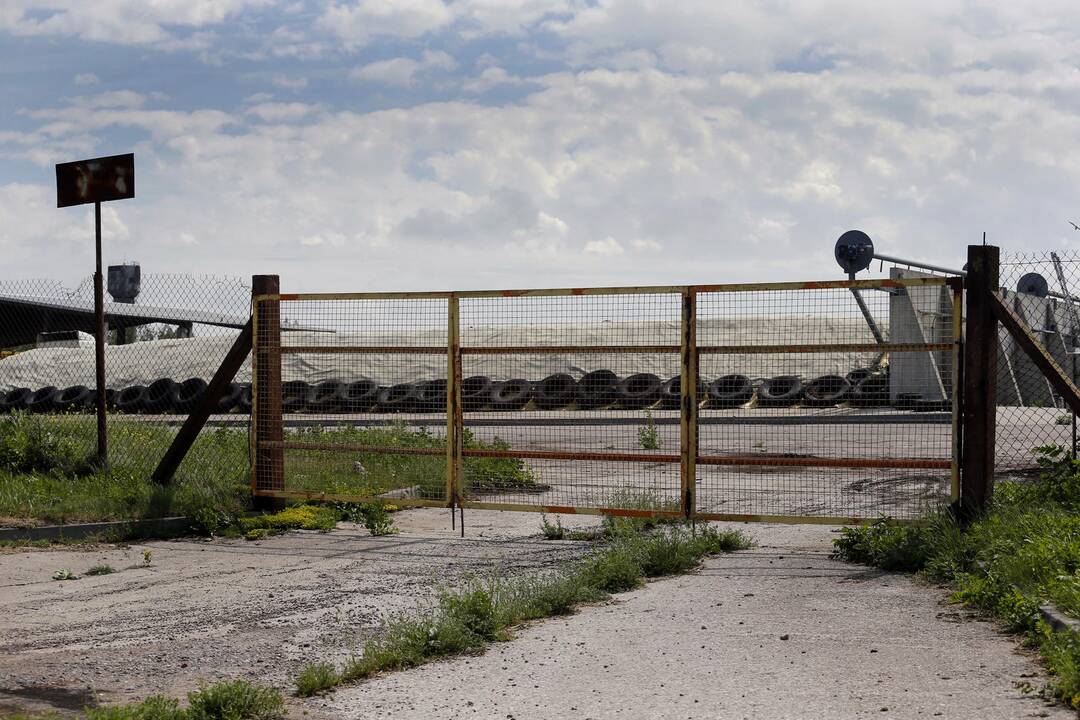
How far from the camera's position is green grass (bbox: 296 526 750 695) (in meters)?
5.67

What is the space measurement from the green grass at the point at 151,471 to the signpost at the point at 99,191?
61 cm

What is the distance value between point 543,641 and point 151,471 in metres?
7.03

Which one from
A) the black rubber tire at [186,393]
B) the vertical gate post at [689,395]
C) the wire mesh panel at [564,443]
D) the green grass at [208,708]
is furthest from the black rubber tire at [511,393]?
the green grass at [208,708]

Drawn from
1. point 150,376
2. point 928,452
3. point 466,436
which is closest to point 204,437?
point 466,436

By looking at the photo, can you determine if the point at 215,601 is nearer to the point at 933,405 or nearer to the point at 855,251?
the point at 933,405

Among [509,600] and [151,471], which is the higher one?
[151,471]

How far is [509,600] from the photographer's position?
669 cm

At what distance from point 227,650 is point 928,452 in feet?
42.9

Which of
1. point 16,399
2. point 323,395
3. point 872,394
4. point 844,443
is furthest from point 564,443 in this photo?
point 16,399

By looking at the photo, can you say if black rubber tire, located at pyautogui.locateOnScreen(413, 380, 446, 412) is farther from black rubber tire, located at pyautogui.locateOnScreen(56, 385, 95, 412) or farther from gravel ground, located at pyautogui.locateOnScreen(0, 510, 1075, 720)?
gravel ground, located at pyautogui.locateOnScreen(0, 510, 1075, 720)

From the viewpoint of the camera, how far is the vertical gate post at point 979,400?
890 cm

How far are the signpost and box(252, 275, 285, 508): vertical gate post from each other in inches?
76.9

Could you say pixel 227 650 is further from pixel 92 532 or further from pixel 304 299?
pixel 304 299

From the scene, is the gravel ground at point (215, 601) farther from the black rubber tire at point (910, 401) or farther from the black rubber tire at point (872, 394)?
the black rubber tire at point (910, 401)
